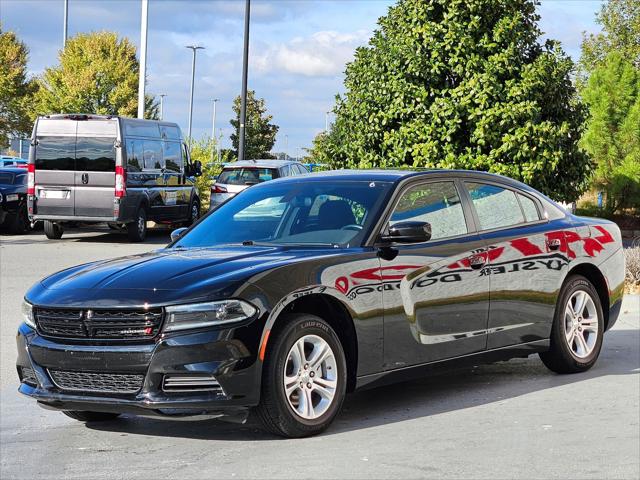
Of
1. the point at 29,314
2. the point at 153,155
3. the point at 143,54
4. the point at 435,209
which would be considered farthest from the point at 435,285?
the point at 143,54

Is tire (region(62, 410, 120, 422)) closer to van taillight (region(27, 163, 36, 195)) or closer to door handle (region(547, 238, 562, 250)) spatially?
door handle (region(547, 238, 562, 250))

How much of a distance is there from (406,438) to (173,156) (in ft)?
65.0

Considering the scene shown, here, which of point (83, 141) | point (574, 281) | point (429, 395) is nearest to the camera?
point (429, 395)

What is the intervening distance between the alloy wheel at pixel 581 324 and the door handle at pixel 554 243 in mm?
423

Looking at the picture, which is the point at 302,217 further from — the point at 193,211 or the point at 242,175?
the point at 193,211

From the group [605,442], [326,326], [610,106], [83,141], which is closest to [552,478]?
[605,442]

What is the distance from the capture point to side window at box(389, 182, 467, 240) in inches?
309

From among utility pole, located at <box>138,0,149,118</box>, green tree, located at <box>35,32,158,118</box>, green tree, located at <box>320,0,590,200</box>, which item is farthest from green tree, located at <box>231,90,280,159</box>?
green tree, located at <box>320,0,590,200</box>

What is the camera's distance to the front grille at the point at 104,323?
6414 mm

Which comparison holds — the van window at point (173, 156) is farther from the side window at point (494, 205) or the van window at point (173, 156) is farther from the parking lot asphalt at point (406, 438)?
the side window at point (494, 205)

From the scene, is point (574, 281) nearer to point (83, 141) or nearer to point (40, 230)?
point (83, 141)

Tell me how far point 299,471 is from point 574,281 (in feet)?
12.0

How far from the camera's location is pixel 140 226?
24.6m

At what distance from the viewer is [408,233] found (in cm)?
735
